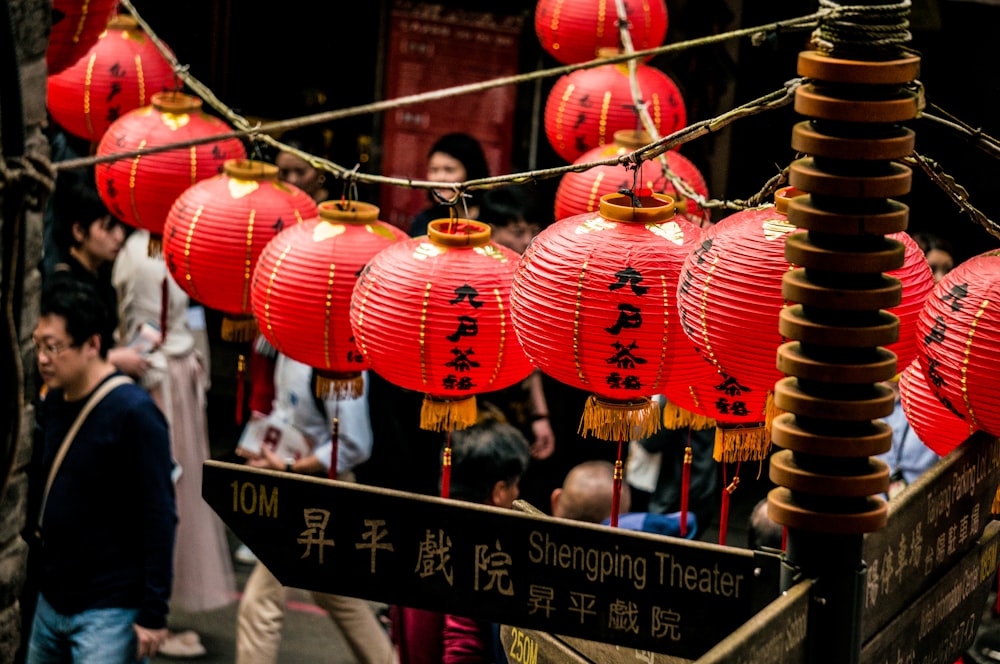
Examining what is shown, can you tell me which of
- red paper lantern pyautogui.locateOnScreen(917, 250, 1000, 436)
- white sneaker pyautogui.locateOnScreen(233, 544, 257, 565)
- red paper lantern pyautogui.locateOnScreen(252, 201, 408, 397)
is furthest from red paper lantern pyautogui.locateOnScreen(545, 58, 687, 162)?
white sneaker pyautogui.locateOnScreen(233, 544, 257, 565)

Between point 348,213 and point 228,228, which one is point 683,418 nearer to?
point 348,213

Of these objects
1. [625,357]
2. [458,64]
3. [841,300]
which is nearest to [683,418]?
[625,357]

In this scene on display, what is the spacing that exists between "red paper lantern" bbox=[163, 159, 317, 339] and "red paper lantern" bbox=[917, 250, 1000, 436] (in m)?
2.49

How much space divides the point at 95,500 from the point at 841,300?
4136 millimetres

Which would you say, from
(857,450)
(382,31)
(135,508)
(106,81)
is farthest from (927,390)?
(382,31)

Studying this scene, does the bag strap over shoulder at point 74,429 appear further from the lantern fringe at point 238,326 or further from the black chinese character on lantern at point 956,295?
the black chinese character on lantern at point 956,295

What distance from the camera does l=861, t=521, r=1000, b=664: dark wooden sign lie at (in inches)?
122

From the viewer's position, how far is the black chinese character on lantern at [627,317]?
4.09 m

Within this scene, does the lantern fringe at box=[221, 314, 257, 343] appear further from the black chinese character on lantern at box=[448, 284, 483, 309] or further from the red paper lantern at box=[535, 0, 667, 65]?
the red paper lantern at box=[535, 0, 667, 65]

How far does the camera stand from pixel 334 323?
4.92 metres

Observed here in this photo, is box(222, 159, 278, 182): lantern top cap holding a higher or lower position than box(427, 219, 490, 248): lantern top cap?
lower

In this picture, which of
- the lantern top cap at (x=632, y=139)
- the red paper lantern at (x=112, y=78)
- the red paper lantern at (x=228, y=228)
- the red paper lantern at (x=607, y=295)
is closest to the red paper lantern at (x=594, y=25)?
the lantern top cap at (x=632, y=139)

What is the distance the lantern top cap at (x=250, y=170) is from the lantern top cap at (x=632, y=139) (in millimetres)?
1402

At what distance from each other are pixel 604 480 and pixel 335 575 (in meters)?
2.55
